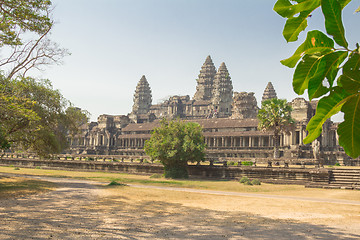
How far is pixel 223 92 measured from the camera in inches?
4941

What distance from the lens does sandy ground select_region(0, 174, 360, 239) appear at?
1073 centimetres

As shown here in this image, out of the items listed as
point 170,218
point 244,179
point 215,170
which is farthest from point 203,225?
point 215,170

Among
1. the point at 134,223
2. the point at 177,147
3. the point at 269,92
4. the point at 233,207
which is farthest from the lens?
the point at 269,92

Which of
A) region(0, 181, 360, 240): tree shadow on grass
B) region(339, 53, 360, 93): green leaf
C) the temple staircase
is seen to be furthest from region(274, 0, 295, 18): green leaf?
the temple staircase

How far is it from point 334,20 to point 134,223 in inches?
451

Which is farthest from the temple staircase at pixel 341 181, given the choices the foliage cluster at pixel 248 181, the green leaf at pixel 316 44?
the green leaf at pixel 316 44

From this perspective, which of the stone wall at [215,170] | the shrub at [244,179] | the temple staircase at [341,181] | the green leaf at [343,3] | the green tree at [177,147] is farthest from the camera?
the green tree at [177,147]

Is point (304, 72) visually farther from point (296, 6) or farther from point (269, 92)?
point (269, 92)

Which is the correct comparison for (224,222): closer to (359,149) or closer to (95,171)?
(359,149)

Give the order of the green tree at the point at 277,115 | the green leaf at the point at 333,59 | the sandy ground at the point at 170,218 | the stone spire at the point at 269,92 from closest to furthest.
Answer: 1. the green leaf at the point at 333,59
2. the sandy ground at the point at 170,218
3. the green tree at the point at 277,115
4. the stone spire at the point at 269,92

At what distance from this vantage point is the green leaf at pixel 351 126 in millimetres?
2632

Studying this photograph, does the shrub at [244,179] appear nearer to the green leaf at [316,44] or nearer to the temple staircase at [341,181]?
the temple staircase at [341,181]

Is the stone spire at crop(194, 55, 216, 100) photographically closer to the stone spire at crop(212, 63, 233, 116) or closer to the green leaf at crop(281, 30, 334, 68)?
the stone spire at crop(212, 63, 233, 116)

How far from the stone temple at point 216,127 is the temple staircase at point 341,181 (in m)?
19.3
